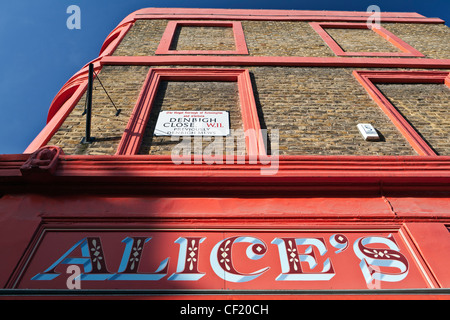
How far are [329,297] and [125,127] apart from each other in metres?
3.26

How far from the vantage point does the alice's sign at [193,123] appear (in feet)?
13.9

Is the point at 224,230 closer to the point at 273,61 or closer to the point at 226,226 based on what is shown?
the point at 226,226

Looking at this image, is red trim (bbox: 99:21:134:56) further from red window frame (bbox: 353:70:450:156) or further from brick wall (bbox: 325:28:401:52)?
brick wall (bbox: 325:28:401:52)

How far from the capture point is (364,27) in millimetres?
8273

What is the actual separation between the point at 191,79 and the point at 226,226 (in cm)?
340

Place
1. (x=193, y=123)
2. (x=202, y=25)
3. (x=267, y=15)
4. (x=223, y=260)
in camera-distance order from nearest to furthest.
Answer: (x=223, y=260)
(x=193, y=123)
(x=202, y=25)
(x=267, y=15)

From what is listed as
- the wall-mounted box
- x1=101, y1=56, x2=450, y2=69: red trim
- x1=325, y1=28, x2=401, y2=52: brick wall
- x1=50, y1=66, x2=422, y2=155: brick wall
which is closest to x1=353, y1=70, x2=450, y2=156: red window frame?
x1=50, y1=66, x2=422, y2=155: brick wall

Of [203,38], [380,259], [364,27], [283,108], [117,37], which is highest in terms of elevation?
[364,27]

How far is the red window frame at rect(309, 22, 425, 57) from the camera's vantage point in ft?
20.8

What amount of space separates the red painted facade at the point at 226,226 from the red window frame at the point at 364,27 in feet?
12.5

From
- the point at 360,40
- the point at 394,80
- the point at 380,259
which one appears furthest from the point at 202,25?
the point at 380,259

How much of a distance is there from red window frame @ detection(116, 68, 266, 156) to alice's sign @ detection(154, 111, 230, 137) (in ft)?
0.80

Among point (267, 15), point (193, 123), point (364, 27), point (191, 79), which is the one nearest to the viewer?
point (193, 123)
